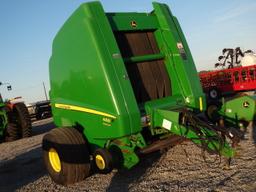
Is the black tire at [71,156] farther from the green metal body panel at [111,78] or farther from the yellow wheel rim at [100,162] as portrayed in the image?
the yellow wheel rim at [100,162]

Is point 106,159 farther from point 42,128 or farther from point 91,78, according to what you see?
point 42,128

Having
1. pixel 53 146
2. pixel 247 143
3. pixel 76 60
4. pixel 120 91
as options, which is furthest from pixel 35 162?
pixel 247 143

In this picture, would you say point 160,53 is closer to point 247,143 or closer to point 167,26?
point 167,26

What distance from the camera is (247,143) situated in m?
5.67

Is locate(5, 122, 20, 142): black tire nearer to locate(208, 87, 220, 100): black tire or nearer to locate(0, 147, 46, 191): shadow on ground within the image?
locate(0, 147, 46, 191): shadow on ground

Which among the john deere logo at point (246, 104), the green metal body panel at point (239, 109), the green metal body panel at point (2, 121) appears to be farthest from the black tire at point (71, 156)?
the green metal body panel at point (2, 121)

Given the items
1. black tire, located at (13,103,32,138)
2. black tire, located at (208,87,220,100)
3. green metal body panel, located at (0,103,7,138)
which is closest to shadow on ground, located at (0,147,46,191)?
black tire, located at (13,103,32,138)

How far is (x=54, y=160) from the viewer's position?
5445mm

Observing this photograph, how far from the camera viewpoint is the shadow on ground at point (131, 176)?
15.2 feet

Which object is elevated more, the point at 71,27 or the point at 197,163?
the point at 71,27

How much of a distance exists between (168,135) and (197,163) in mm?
589

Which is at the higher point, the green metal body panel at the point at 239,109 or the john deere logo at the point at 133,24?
the john deere logo at the point at 133,24

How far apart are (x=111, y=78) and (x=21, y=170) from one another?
336cm

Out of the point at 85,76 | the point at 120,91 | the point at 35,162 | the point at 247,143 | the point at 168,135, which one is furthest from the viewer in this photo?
the point at 35,162
